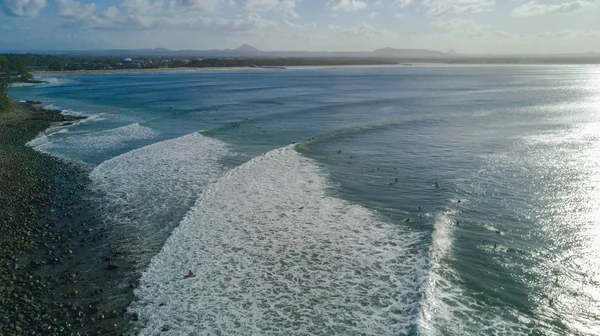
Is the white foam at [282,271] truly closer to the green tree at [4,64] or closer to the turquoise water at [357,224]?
the turquoise water at [357,224]

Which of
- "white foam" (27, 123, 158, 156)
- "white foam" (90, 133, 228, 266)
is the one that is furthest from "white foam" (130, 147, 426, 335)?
"white foam" (27, 123, 158, 156)

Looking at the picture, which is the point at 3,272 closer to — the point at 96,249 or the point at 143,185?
the point at 96,249

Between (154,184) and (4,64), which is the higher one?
(4,64)


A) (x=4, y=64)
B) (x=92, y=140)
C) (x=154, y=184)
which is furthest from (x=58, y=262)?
(x=4, y=64)

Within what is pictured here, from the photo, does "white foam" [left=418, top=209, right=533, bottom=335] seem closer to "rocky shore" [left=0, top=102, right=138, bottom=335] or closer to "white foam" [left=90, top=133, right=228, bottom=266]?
"rocky shore" [left=0, top=102, right=138, bottom=335]

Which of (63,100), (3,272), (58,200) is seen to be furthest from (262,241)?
(63,100)

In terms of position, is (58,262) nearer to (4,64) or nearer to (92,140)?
(92,140)

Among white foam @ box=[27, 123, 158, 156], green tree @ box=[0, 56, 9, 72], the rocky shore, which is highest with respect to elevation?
green tree @ box=[0, 56, 9, 72]
